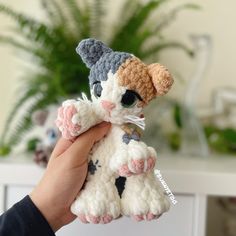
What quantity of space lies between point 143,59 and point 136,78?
53 cm

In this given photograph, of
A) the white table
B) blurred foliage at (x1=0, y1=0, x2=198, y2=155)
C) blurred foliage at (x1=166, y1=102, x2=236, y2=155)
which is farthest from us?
blurred foliage at (x1=166, y1=102, x2=236, y2=155)

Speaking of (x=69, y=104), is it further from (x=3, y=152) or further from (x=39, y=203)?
(x=3, y=152)

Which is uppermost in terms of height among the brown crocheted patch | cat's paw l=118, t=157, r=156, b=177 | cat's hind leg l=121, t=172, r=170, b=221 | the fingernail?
the brown crocheted patch

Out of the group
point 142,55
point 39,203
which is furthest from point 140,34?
point 39,203

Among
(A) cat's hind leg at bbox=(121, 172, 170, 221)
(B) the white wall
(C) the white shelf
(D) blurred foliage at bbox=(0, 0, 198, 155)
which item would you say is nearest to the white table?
(C) the white shelf

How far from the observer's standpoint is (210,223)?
1229 millimetres

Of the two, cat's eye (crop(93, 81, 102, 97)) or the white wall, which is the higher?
the white wall

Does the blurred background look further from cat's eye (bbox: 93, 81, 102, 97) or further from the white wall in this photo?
cat's eye (bbox: 93, 81, 102, 97)

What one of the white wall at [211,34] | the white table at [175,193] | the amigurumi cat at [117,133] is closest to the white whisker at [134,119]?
the amigurumi cat at [117,133]

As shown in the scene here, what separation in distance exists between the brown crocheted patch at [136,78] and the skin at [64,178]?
7cm

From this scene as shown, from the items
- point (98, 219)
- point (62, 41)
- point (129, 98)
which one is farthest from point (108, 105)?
point (62, 41)

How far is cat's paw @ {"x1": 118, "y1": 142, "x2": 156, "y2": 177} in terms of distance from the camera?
19.1 inches

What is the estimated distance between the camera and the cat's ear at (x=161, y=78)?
0.48 m

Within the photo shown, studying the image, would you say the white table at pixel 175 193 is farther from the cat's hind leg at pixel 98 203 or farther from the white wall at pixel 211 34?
the white wall at pixel 211 34
